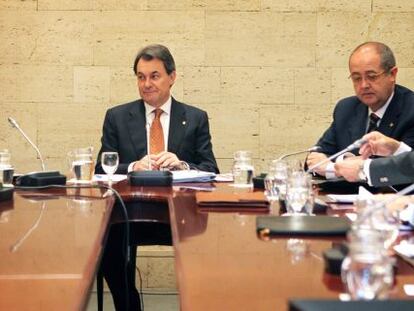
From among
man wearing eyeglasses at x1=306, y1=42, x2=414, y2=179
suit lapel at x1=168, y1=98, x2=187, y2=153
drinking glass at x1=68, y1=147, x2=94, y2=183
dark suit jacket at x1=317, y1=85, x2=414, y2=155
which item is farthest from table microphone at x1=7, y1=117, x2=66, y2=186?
dark suit jacket at x1=317, y1=85, x2=414, y2=155

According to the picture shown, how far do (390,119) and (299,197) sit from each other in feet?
5.99

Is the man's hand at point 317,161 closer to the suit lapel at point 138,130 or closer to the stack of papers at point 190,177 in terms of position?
the stack of papers at point 190,177

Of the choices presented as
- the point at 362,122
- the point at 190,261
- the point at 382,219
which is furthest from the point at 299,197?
the point at 362,122

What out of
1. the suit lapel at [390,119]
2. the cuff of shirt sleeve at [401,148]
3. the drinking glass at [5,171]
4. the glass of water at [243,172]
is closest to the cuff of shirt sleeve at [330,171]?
the cuff of shirt sleeve at [401,148]

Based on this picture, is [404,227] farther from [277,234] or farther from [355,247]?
[355,247]

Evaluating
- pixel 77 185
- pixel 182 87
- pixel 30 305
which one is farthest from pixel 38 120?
pixel 30 305

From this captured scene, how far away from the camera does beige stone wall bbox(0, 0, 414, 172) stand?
4.72m

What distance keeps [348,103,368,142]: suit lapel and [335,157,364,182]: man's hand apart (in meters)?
0.96

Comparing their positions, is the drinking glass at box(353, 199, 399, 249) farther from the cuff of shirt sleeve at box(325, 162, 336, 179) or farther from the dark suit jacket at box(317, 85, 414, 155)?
the dark suit jacket at box(317, 85, 414, 155)

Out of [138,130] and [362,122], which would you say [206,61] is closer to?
[138,130]

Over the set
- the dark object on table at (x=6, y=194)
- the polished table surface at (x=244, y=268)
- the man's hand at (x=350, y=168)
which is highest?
the man's hand at (x=350, y=168)

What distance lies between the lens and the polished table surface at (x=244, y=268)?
1049 mm

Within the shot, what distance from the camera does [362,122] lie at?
372cm

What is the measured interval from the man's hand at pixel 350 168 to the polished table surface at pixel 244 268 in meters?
0.97
